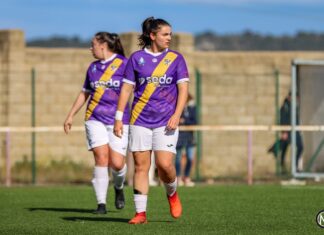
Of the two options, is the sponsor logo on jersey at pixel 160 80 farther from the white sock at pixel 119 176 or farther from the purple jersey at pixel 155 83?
the white sock at pixel 119 176

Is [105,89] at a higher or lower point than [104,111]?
higher

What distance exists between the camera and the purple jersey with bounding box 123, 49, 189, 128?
12008 millimetres

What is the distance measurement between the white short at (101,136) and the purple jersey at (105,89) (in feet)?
0.22

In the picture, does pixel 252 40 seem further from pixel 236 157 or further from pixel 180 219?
pixel 180 219

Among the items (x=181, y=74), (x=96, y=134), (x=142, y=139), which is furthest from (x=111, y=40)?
(x=142, y=139)

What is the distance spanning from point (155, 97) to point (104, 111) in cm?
202

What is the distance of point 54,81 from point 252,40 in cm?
1278

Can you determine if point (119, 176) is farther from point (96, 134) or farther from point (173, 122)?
point (173, 122)

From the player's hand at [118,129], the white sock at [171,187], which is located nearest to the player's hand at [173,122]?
the player's hand at [118,129]

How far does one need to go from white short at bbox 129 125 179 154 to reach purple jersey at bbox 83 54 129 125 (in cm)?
191

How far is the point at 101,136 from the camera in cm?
1395

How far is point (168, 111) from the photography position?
39.5 ft

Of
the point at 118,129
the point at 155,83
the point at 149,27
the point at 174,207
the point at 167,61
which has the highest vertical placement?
the point at 149,27

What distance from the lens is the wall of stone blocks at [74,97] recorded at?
2644 cm
